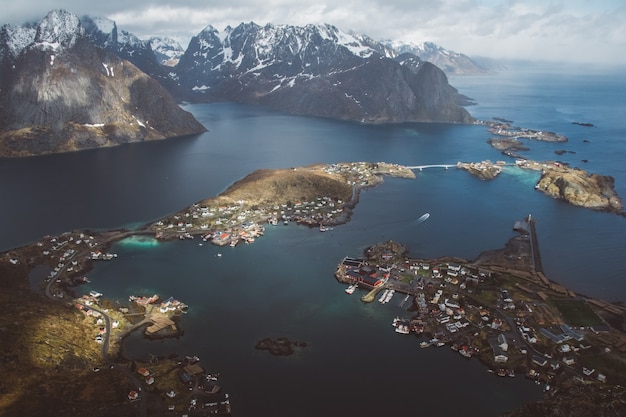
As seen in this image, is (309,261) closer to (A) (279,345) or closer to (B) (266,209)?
(A) (279,345)

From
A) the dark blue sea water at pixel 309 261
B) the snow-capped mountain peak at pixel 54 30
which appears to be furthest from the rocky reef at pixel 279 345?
the snow-capped mountain peak at pixel 54 30

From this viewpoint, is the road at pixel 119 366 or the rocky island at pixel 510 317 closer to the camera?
the road at pixel 119 366

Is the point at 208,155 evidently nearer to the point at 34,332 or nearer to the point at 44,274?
the point at 44,274

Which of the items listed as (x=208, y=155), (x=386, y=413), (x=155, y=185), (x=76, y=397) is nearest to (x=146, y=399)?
(x=76, y=397)

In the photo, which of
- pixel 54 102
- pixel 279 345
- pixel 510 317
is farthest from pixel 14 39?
pixel 510 317

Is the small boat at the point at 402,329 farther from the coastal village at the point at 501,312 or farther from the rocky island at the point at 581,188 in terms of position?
the rocky island at the point at 581,188

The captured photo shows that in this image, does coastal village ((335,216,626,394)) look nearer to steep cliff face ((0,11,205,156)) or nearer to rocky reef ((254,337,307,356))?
rocky reef ((254,337,307,356))
